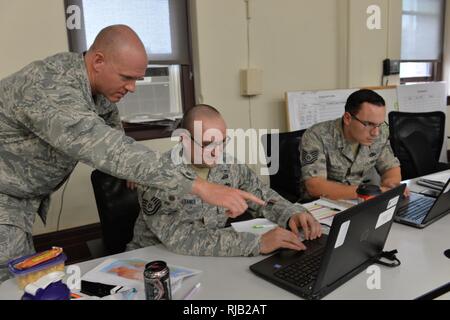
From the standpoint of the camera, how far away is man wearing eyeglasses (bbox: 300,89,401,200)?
193 cm

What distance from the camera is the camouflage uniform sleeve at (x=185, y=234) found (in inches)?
49.5

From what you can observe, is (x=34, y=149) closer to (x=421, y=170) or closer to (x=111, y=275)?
(x=111, y=275)

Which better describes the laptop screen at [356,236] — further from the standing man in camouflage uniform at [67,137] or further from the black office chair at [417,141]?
the black office chair at [417,141]

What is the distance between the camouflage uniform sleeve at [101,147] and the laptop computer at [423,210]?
888mm

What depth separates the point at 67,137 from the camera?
1.08 metres

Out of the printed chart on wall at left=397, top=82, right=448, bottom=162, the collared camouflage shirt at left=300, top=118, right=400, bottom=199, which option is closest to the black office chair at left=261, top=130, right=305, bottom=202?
the collared camouflage shirt at left=300, top=118, right=400, bottom=199

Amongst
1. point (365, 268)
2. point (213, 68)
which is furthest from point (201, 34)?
point (365, 268)

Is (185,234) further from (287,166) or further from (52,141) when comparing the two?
(287,166)

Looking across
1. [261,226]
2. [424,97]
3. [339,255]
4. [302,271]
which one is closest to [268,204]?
[261,226]

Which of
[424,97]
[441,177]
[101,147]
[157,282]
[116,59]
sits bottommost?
[441,177]

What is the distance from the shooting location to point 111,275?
115 cm

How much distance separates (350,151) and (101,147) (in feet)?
4.68

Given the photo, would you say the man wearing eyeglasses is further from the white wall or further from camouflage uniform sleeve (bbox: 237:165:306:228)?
the white wall

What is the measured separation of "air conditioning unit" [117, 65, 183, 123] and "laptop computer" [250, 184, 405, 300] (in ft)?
6.42
